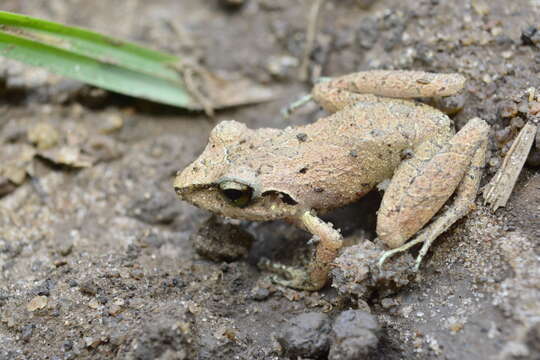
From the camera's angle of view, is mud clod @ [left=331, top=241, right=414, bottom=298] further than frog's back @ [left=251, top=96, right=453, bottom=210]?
No

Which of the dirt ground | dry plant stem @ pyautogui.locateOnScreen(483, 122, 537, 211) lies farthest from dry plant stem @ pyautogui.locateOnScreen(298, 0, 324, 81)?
dry plant stem @ pyautogui.locateOnScreen(483, 122, 537, 211)

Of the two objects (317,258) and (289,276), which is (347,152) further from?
(289,276)

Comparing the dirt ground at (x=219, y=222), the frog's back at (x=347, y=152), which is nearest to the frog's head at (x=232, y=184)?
the frog's back at (x=347, y=152)

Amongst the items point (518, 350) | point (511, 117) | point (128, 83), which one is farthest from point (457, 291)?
point (128, 83)

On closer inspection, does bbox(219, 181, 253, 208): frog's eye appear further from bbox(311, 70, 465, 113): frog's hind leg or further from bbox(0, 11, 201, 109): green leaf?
bbox(0, 11, 201, 109): green leaf

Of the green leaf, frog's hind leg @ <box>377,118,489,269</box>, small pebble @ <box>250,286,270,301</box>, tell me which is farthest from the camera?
the green leaf

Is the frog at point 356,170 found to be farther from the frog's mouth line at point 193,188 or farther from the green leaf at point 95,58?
the green leaf at point 95,58

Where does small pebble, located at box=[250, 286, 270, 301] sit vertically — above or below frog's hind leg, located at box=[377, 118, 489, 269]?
below
